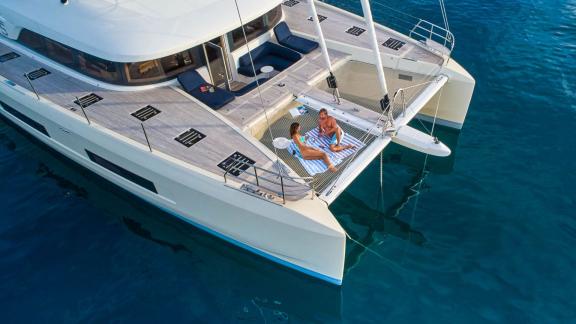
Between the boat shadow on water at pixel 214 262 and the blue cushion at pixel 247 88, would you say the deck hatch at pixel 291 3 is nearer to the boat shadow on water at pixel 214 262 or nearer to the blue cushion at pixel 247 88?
the blue cushion at pixel 247 88

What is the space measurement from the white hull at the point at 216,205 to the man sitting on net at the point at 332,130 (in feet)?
5.99

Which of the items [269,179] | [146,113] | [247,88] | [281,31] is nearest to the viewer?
[269,179]

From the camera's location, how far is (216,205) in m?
10.4

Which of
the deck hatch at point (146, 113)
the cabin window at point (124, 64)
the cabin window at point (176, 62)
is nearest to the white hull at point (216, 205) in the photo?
the deck hatch at point (146, 113)

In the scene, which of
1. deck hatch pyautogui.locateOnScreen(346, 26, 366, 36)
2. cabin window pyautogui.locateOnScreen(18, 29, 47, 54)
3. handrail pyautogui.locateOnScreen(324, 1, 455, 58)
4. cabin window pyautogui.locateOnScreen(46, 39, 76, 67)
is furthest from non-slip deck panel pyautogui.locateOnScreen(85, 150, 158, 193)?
handrail pyautogui.locateOnScreen(324, 1, 455, 58)

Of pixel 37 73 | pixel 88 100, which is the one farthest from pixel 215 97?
pixel 37 73

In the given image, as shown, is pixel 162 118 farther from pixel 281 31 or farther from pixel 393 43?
pixel 393 43

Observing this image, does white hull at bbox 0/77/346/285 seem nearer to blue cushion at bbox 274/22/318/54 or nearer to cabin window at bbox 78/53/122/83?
cabin window at bbox 78/53/122/83

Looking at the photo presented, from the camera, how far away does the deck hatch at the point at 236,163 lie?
1009 centimetres

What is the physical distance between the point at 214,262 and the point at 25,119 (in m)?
7.56

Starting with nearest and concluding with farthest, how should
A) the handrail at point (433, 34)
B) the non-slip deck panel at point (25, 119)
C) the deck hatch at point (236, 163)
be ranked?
the deck hatch at point (236, 163) → the handrail at point (433, 34) → the non-slip deck panel at point (25, 119)

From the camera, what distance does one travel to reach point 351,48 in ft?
45.1

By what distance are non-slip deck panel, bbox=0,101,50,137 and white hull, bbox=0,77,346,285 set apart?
0.49 metres

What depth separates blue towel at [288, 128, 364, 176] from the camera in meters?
10.6
